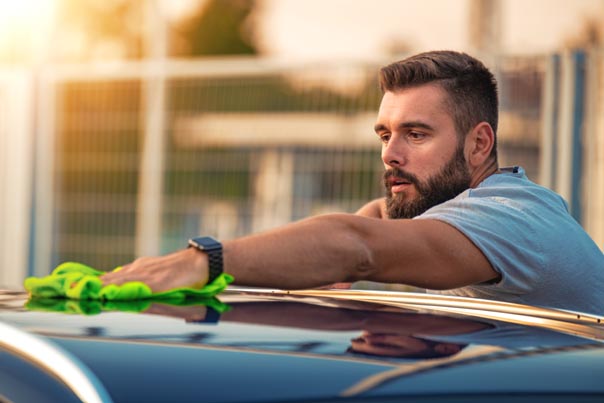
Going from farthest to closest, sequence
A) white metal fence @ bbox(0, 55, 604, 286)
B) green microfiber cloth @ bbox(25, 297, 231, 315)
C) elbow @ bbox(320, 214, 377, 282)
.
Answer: white metal fence @ bbox(0, 55, 604, 286) < elbow @ bbox(320, 214, 377, 282) < green microfiber cloth @ bbox(25, 297, 231, 315)

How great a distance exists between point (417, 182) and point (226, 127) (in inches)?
196

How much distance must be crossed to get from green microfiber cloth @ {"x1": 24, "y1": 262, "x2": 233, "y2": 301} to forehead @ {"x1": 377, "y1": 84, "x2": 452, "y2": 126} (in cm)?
131

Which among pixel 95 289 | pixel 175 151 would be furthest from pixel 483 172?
pixel 175 151

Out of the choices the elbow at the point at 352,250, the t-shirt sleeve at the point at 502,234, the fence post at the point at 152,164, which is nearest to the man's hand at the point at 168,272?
the elbow at the point at 352,250

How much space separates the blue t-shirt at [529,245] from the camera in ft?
9.19

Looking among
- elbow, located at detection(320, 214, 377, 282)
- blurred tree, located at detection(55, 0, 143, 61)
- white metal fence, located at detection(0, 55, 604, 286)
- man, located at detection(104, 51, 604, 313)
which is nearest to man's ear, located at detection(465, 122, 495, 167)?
man, located at detection(104, 51, 604, 313)

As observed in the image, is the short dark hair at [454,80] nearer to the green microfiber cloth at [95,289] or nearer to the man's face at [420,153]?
the man's face at [420,153]

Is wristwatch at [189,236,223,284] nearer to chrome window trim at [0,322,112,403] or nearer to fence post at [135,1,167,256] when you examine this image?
chrome window trim at [0,322,112,403]

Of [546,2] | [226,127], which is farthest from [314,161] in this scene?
[546,2]

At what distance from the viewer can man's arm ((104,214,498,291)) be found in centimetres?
232

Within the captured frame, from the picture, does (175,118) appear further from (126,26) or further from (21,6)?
(126,26)

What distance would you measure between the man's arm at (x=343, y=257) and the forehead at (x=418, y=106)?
0.73 metres

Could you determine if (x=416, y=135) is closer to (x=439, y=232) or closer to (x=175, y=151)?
(x=439, y=232)

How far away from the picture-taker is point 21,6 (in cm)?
963
